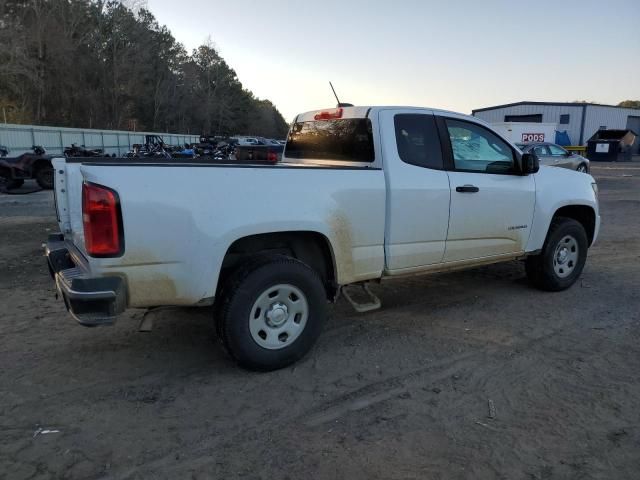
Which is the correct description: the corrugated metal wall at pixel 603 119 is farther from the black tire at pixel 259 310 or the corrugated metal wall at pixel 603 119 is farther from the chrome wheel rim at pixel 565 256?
the black tire at pixel 259 310

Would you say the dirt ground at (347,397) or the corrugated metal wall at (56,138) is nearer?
the dirt ground at (347,397)

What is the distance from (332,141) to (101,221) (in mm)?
2423

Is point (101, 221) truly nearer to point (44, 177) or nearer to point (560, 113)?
point (44, 177)

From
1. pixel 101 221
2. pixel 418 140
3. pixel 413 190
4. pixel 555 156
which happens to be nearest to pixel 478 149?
pixel 418 140

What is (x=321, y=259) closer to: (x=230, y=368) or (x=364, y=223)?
(x=364, y=223)

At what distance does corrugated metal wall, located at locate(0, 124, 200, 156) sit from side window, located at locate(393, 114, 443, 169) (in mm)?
20973

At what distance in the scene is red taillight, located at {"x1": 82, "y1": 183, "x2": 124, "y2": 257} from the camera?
119 inches

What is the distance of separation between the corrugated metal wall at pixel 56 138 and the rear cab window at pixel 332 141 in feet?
64.3

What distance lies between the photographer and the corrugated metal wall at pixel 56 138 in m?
24.1

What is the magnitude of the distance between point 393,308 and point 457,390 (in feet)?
5.77

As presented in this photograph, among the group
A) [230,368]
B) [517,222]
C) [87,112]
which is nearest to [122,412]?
[230,368]

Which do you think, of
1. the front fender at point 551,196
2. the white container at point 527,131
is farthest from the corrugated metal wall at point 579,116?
the front fender at point 551,196

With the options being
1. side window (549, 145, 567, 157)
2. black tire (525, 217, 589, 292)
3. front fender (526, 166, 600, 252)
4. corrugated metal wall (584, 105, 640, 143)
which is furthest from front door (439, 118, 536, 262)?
corrugated metal wall (584, 105, 640, 143)

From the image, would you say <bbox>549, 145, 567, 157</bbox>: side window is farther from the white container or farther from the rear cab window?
the rear cab window
